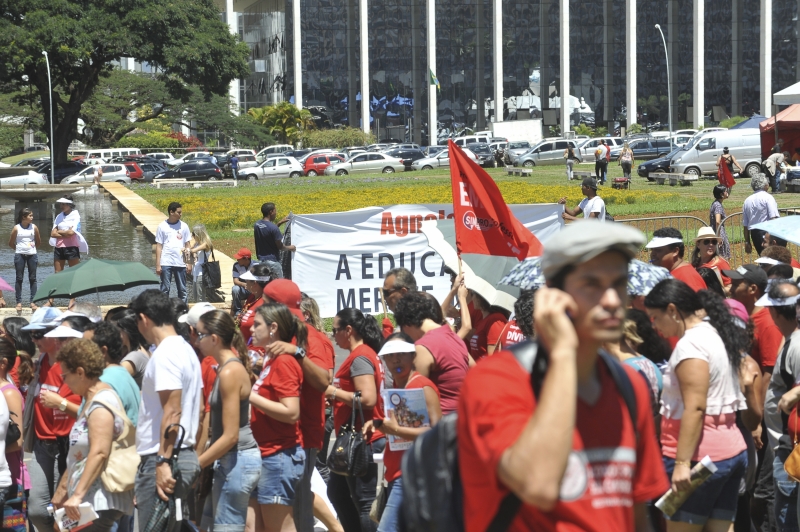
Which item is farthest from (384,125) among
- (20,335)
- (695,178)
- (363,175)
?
(20,335)

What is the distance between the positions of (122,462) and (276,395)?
830 mm

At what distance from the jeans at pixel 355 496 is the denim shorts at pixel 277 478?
0.59 meters

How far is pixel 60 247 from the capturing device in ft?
51.5

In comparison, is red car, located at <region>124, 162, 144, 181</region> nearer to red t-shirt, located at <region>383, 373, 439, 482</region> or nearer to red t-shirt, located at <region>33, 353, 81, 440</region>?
red t-shirt, located at <region>33, 353, 81, 440</region>

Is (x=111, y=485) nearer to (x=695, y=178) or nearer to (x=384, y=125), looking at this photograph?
(x=695, y=178)

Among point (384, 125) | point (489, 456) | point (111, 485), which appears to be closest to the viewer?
point (489, 456)

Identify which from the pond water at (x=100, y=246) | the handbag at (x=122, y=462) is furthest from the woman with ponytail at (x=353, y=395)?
the pond water at (x=100, y=246)

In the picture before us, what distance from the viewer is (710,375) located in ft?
15.0

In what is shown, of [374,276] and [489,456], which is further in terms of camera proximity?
[374,276]

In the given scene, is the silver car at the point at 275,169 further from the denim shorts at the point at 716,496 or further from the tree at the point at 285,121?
the denim shorts at the point at 716,496

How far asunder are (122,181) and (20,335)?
44.8 m

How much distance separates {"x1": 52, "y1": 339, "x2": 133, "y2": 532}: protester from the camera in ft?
16.7

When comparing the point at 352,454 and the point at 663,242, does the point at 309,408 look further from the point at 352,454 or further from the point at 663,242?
the point at 663,242

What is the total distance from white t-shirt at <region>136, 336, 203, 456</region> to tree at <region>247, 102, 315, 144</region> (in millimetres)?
70633
